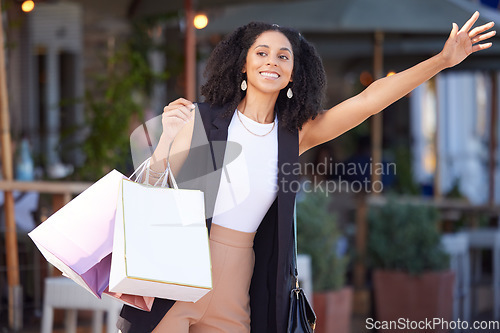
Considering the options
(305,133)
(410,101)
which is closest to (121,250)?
(305,133)

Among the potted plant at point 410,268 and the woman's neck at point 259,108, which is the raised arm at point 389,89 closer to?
the woman's neck at point 259,108

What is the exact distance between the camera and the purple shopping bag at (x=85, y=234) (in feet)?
7.59

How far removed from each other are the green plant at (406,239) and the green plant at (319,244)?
0.74m

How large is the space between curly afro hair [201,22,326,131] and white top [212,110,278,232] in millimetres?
115

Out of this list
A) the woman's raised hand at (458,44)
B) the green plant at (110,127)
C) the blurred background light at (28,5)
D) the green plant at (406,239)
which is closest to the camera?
the woman's raised hand at (458,44)

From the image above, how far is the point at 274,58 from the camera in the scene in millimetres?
2596

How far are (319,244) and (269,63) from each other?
3048 millimetres

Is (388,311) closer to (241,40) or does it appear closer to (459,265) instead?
(459,265)

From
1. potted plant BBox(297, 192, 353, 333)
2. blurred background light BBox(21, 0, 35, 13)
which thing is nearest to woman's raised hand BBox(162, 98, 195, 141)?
blurred background light BBox(21, 0, 35, 13)

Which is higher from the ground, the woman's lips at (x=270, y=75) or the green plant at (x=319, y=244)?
the woman's lips at (x=270, y=75)

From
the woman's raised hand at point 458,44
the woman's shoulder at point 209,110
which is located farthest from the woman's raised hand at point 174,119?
the woman's raised hand at point 458,44

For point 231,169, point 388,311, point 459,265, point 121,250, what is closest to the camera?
point 121,250

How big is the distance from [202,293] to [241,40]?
981 mm

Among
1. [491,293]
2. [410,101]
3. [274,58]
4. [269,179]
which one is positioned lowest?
[491,293]
